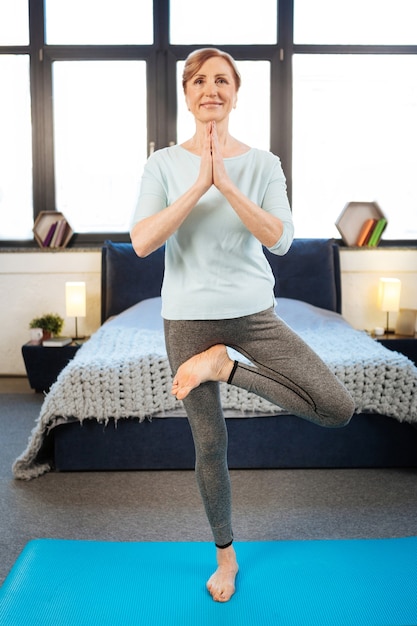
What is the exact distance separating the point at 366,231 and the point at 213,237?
318 cm

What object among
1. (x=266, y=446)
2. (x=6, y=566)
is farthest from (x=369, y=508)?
(x=6, y=566)

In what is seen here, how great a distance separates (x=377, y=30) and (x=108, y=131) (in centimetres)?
189

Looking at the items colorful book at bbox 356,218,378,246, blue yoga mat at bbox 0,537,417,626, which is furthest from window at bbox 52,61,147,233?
blue yoga mat at bbox 0,537,417,626

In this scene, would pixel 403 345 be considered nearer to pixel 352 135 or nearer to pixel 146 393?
pixel 352 135

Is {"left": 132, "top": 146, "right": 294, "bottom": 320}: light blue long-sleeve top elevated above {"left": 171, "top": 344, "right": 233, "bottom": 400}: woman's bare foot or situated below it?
above

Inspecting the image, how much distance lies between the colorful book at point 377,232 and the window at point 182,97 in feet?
0.55

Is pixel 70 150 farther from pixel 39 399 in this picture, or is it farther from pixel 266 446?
pixel 266 446

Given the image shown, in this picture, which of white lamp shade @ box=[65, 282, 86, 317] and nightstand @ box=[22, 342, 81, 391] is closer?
nightstand @ box=[22, 342, 81, 391]

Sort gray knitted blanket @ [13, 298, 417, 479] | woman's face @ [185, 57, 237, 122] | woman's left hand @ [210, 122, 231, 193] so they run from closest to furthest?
woman's left hand @ [210, 122, 231, 193] < woman's face @ [185, 57, 237, 122] < gray knitted blanket @ [13, 298, 417, 479]

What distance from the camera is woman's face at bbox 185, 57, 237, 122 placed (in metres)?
1.89

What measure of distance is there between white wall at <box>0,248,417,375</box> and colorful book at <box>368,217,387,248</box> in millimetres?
68

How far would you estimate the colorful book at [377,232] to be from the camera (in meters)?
4.86

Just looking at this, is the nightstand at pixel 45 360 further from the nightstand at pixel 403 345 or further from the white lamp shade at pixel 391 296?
the white lamp shade at pixel 391 296

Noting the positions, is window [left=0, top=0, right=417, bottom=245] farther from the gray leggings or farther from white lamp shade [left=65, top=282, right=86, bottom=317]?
the gray leggings
